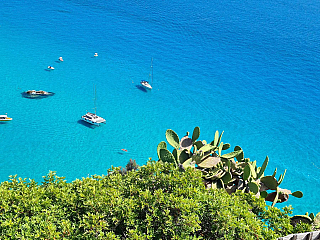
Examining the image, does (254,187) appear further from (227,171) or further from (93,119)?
(93,119)

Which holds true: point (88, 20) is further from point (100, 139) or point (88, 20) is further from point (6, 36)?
point (100, 139)

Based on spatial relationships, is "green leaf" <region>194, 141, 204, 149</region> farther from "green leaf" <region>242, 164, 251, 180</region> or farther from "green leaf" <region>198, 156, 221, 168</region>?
"green leaf" <region>242, 164, 251, 180</region>

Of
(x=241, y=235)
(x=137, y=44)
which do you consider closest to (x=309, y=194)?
(x=241, y=235)

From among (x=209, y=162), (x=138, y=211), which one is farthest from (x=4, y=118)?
(x=138, y=211)

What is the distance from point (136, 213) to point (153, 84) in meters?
24.9

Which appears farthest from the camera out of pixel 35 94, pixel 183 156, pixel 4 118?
pixel 35 94

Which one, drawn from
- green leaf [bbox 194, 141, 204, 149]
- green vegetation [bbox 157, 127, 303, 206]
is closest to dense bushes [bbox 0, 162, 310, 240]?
green vegetation [bbox 157, 127, 303, 206]

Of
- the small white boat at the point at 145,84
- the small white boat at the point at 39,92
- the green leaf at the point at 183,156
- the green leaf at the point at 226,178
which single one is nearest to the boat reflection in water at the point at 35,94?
the small white boat at the point at 39,92

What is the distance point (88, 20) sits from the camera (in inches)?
1718

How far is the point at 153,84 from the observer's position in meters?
31.1

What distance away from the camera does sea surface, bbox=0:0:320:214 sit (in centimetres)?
2195

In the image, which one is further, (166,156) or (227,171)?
(227,171)

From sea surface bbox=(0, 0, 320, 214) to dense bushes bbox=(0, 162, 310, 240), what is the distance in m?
12.6

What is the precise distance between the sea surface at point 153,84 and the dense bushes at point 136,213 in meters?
12.6
